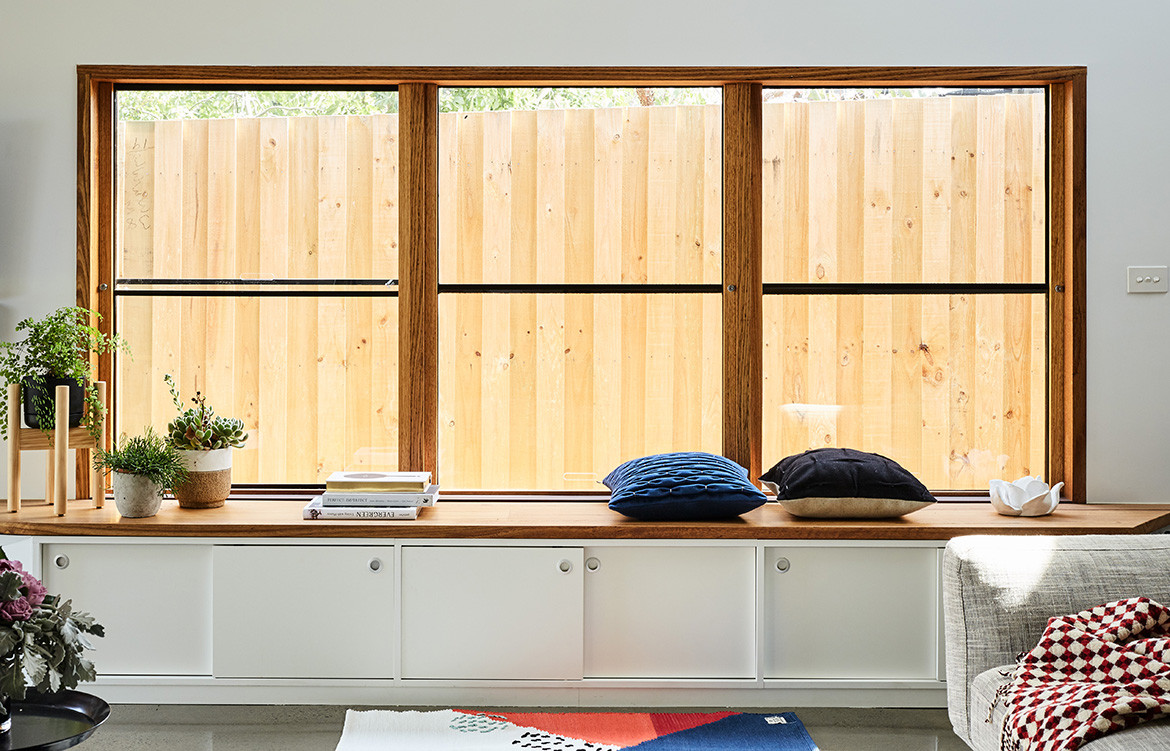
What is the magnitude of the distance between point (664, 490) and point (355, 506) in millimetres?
983

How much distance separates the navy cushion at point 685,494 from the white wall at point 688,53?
1.34 metres

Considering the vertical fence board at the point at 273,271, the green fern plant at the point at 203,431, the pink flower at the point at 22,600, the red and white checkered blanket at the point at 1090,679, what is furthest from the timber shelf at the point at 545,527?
the pink flower at the point at 22,600

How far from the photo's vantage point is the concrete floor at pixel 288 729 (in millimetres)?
2639

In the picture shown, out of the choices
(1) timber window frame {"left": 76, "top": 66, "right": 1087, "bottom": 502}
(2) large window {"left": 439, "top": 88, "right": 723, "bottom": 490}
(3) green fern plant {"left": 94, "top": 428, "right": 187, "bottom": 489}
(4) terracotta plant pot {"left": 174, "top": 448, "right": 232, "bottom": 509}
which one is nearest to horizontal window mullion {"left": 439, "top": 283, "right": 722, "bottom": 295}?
(2) large window {"left": 439, "top": 88, "right": 723, "bottom": 490}

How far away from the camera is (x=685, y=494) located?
9.36 feet

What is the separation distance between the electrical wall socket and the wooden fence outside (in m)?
0.30

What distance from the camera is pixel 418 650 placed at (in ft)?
9.38

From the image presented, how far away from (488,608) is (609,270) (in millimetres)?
1251

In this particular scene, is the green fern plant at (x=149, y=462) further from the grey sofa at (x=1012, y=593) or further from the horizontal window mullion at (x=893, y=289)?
the grey sofa at (x=1012, y=593)

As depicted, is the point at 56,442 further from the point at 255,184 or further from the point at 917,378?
the point at 917,378

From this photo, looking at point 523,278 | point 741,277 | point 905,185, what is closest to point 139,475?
point 523,278

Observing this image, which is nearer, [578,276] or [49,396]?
[49,396]

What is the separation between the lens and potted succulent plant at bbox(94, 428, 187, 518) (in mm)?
2895

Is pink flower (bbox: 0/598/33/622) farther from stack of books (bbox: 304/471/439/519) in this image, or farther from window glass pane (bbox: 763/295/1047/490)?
window glass pane (bbox: 763/295/1047/490)
